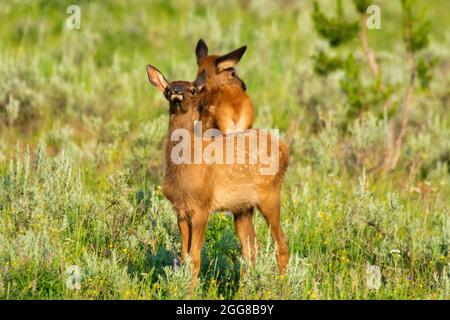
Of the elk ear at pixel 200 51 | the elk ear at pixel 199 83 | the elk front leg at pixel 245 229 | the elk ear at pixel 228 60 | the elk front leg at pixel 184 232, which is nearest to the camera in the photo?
the elk front leg at pixel 184 232

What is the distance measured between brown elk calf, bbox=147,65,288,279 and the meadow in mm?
360

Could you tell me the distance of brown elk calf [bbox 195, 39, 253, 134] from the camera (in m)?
9.44

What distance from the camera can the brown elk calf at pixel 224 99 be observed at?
372 inches

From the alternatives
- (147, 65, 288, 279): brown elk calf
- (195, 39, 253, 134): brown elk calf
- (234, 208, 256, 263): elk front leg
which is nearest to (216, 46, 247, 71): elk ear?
(195, 39, 253, 134): brown elk calf

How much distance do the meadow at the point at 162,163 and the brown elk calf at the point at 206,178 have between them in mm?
360

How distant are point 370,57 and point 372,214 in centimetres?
470

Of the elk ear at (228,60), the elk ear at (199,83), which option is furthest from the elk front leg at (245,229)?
the elk ear at (228,60)

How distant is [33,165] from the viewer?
1062 cm

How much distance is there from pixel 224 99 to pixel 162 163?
7.33 ft

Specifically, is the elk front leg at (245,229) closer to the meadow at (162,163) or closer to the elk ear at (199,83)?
the meadow at (162,163)

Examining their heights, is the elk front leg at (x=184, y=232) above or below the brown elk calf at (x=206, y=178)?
below

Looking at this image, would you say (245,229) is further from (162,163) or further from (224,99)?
(162,163)
